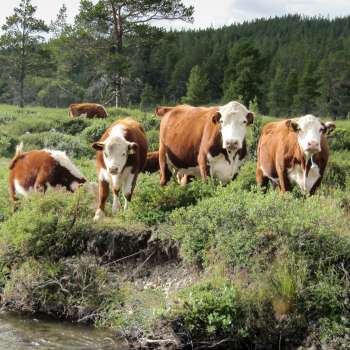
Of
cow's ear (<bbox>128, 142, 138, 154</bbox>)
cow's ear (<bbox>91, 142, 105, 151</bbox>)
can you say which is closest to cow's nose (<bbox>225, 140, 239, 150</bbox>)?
cow's ear (<bbox>128, 142, 138, 154</bbox>)

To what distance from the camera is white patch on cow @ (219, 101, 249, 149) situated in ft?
34.6

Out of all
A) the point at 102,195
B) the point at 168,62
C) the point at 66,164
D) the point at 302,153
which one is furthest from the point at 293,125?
the point at 168,62

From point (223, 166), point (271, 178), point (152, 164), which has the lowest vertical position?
point (152, 164)

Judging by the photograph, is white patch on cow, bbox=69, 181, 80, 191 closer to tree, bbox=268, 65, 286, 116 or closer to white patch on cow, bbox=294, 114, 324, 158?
white patch on cow, bbox=294, 114, 324, 158

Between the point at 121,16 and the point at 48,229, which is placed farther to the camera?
the point at 121,16

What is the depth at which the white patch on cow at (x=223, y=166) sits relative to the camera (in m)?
11.1

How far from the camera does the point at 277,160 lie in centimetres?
1095

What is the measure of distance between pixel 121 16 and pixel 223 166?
1214 inches

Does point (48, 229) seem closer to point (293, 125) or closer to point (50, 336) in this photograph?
point (50, 336)

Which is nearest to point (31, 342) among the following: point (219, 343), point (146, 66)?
point (219, 343)

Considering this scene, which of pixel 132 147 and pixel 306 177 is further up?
pixel 132 147

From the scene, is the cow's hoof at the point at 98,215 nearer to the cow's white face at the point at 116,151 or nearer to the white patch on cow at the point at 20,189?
the cow's white face at the point at 116,151

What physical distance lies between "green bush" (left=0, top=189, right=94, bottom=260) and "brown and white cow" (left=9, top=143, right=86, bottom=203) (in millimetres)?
1039

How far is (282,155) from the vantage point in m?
10.8
